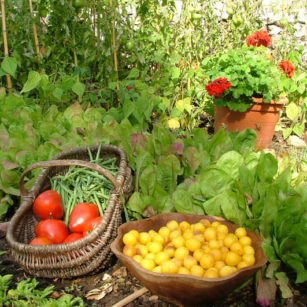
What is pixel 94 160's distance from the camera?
2049 mm

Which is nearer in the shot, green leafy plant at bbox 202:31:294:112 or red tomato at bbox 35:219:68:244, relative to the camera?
red tomato at bbox 35:219:68:244

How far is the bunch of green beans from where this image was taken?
6.37ft

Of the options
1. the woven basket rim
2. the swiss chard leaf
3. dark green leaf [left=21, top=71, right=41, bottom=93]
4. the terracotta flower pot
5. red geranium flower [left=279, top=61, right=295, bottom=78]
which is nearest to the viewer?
the woven basket rim

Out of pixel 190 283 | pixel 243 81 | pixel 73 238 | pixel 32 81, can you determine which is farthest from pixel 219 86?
pixel 190 283

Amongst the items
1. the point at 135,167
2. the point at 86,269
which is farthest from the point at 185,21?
the point at 86,269

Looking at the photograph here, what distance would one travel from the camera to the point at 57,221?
71.4 inches

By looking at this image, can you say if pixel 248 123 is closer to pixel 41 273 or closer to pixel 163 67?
pixel 163 67

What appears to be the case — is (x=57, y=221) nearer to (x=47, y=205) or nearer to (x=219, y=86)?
(x=47, y=205)

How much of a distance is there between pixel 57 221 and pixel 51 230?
2.7 inches

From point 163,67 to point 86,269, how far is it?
2.89 m

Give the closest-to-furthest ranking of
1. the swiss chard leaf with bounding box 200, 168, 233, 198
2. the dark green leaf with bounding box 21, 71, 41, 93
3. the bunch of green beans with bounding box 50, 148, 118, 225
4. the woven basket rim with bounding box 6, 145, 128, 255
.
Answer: the woven basket rim with bounding box 6, 145, 128, 255 < the swiss chard leaf with bounding box 200, 168, 233, 198 < the bunch of green beans with bounding box 50, 148, 118, 225 < the dark green leaf with bounding box 21, 71, 41, 93

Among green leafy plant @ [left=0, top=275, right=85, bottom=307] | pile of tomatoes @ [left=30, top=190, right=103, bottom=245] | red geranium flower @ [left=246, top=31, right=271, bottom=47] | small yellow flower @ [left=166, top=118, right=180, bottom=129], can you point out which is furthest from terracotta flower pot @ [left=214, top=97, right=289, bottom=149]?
green leafy plant @ [left=0, top=275, right=85, bottom=307]

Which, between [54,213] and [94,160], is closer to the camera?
[54,213]

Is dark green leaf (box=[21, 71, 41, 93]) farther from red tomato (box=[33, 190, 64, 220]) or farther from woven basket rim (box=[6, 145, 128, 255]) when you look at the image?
red tomato (box=[33, 190, 64, 220])
